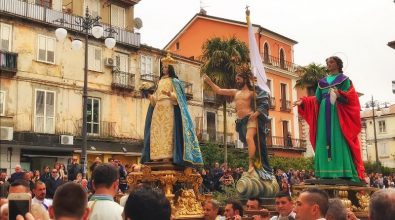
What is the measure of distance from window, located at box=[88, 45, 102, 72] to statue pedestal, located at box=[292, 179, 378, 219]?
23.1m

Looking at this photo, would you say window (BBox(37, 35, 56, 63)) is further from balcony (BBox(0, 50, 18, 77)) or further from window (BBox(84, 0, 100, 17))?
window (BBox(84, 0, 100, 17))

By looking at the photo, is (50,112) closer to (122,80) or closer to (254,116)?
(122,80)

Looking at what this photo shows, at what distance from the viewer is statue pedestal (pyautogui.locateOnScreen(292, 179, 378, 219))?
8.28 meters

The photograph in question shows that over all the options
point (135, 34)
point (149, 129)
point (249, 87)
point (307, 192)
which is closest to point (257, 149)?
Result: point (249, 87)

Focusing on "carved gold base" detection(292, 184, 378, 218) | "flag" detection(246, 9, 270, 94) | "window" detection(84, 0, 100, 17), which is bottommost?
"carved gold base" detection(292, 184, 378, 218)

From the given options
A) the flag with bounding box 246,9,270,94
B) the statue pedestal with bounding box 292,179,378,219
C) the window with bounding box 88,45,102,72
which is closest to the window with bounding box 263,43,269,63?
the window with bounding box 88,45,102,72

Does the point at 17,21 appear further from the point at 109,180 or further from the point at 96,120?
the point at 109,180

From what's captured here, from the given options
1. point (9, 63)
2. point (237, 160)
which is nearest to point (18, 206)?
point (9, 63)

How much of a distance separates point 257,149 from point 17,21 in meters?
20.0

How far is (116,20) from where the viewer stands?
107ft

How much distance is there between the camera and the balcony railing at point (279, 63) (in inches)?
1684

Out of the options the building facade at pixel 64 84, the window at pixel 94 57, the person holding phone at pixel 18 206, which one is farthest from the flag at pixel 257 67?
the window at pixel 94 57

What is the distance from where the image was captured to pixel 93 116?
30.1m

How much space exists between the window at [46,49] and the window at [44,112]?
1757 millimetres
